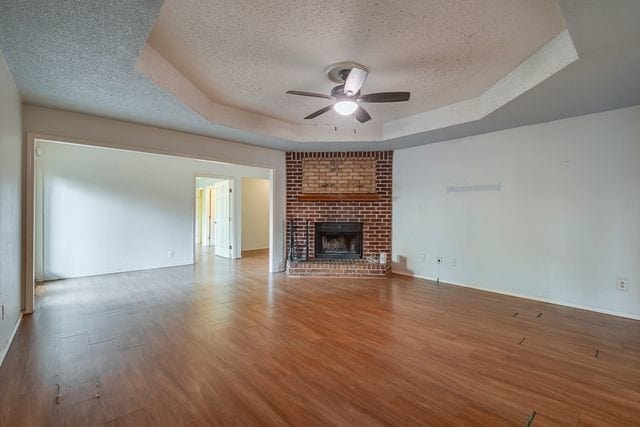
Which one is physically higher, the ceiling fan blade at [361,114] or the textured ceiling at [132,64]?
the textured ceiling at [132,64]

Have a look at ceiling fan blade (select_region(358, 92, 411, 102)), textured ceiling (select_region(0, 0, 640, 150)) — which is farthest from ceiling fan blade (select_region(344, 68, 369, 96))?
textured ceiling (select_region(0, 0, 640, 150))

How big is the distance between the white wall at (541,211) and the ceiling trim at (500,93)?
88 centimetres

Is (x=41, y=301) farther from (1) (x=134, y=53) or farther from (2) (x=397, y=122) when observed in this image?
(2) (x=397, y=122)

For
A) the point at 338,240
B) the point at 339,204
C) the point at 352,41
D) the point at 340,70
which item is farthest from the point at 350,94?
the point at 338,240

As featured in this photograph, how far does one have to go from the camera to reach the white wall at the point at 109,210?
479 cm

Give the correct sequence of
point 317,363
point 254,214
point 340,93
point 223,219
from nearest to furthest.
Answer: point 317,363 < point 340,93 < point 223,219 < point 254,214

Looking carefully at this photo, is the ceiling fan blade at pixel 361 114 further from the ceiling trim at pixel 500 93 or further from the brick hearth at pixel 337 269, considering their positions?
the brick hearth at pixel 337 269

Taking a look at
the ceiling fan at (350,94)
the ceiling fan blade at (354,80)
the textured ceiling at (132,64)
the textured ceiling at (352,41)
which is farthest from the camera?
the ceiling fan at (350,94)

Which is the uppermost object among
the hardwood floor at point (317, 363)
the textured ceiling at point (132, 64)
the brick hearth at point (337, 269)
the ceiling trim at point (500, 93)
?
the ceiling trim at point (500, 93)

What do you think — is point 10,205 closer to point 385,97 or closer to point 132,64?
point 132,64

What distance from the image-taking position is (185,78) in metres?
3.06

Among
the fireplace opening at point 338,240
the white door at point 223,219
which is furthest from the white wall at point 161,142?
the white door at point 223,219

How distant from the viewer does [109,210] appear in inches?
209

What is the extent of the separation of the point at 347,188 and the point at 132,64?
3.90 metres
